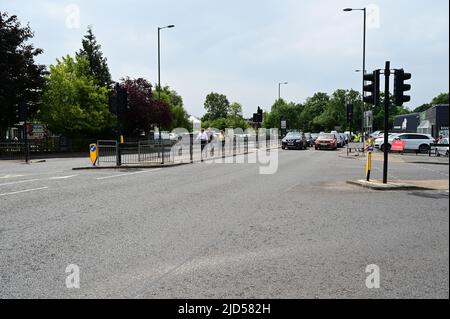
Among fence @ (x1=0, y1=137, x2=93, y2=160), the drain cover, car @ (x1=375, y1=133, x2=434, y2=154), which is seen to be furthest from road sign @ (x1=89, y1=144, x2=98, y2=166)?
car @ (x1=375, y1=133, x2=434, y2=154)

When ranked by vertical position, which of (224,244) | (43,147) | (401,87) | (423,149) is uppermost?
(401,87)

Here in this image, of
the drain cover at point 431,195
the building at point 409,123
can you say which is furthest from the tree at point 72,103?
the building at point 409,123

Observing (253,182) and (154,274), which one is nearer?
(154,274)

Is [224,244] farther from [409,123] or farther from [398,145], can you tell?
[409,123]

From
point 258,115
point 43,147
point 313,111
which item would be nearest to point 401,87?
point 258,115

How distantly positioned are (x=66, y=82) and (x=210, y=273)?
1318 inches

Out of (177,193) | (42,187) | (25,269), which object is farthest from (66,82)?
(25,269)

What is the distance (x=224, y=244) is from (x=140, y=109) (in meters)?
37.2

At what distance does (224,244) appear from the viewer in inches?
218

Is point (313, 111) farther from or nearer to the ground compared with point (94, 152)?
farther from the ground

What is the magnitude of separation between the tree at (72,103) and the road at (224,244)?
25.1 metres

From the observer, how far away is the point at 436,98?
133500mm

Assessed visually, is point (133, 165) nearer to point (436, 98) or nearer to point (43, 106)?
point (43, 106)
